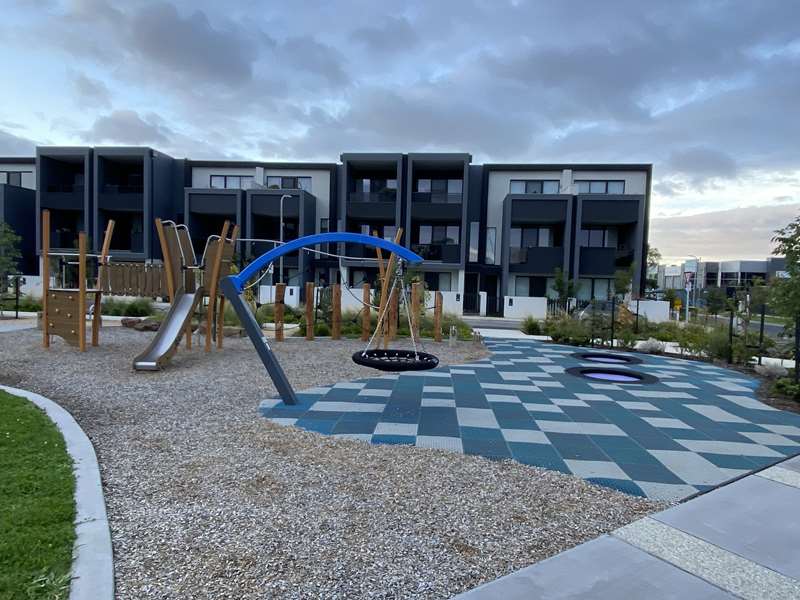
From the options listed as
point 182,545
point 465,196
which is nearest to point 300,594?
point 182,545

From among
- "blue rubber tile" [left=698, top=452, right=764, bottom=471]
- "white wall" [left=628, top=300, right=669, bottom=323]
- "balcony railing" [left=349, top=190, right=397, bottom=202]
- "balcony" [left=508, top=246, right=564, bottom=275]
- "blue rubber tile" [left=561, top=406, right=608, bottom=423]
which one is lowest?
"blue rubber tile" [left=561, top=406, right=608, bottom=423]

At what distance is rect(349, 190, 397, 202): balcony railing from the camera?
31266 millimetres

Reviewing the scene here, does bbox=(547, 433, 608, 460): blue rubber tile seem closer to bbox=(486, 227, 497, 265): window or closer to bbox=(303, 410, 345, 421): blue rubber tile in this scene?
bbox=(303, 410, 345, 421): blue rubber tile

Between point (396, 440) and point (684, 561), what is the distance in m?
3.06

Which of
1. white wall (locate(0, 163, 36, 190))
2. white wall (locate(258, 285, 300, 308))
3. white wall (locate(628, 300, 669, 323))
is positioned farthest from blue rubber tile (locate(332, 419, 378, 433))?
white wall (locate(0, 163, 36, 190))

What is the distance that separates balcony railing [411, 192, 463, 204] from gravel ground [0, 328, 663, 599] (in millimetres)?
26169

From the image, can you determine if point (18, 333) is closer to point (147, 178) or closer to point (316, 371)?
point (316, 371)

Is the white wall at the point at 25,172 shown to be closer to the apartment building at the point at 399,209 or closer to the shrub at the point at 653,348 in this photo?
the apartment building at the point at 399,209

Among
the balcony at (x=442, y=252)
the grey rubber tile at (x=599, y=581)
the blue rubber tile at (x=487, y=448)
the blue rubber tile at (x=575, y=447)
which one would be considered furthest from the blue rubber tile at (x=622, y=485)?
the balcony at (x=442, y=252)

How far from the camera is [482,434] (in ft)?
18.9

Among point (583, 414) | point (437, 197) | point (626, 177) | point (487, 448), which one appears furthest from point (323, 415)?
point (626, 177)

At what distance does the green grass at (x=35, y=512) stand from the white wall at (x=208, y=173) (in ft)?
101

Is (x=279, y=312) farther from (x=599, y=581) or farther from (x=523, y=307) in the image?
(x=523, y=307)

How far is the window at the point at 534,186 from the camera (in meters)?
31.4
